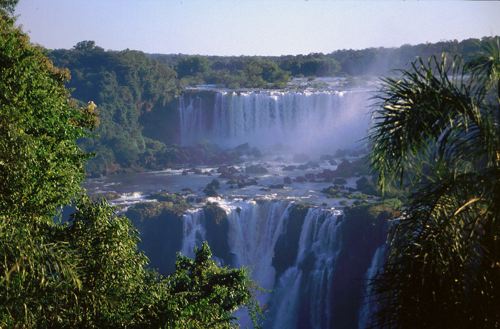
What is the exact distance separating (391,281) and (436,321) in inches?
13.6

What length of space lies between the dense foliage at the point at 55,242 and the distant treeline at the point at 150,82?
30.7m

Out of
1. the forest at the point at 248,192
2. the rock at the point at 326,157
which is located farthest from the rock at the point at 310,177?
the rock at the point at 326,157

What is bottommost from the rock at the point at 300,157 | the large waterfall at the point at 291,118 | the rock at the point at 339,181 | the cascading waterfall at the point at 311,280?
the cascading waterfall at the point at 311,280

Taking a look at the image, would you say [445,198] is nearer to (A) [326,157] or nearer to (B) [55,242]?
(B) [55,242]

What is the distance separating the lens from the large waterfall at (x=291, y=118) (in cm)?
4206

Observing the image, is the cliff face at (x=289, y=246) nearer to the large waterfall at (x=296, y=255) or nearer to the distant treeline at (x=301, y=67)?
the large waterfall at (x=296, y=255)

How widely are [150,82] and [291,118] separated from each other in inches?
511

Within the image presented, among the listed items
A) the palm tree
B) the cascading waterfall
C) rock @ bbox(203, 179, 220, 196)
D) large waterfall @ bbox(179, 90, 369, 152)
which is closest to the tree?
the palm tree

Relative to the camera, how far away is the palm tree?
354 cm

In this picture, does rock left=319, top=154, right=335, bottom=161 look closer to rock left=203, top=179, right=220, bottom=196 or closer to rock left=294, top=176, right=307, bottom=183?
rock left=294, top=176, right=307, bottom=183

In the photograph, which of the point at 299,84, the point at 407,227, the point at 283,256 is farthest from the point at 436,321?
the point at 299,84

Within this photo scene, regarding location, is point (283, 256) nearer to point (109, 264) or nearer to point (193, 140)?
point (109, 264)

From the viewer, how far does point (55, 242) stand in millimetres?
5812

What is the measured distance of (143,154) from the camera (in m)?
40.8
